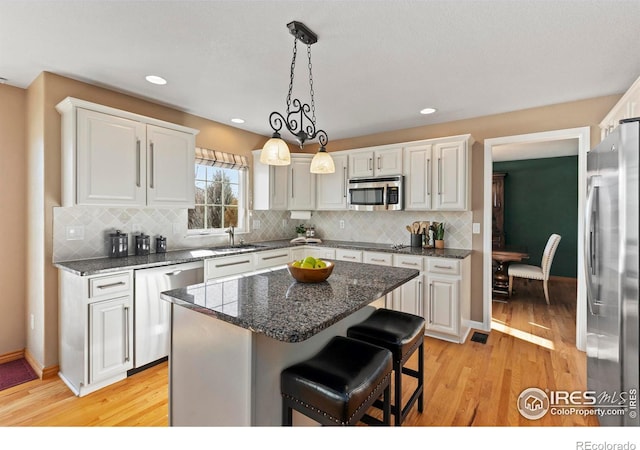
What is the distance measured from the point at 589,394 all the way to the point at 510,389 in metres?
0.48

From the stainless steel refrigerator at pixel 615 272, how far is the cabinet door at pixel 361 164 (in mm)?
2368

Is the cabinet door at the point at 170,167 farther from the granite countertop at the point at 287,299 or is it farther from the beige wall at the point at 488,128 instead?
the beige wall at the point at 488,128

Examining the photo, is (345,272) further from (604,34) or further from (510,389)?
(604,34)

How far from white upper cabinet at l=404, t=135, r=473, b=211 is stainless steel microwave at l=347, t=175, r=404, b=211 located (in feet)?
0.38

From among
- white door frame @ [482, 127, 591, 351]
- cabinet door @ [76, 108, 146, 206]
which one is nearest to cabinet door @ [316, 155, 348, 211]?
white door frame @ [482, 127, 591, 351]

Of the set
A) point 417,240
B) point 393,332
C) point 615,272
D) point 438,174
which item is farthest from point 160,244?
point 615,272

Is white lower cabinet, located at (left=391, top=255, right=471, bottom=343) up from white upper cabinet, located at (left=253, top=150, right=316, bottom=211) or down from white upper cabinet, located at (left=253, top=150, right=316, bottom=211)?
down

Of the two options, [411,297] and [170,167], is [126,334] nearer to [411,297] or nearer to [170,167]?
[170,167]

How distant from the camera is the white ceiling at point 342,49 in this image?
5.68ft

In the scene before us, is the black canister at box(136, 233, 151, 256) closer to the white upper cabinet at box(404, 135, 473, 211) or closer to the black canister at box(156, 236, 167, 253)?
the black canister at box(156, 236, 167, 253)

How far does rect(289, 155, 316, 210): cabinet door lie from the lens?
14.7 ft

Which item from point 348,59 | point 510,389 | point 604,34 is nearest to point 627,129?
point 604,34

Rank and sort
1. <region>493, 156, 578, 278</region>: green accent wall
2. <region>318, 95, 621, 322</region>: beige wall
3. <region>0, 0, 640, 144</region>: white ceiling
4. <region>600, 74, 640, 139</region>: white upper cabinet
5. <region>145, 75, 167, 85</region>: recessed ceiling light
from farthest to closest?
<region>493, 156, 578, 278</region>: green accent wall, <region>318, 95, 621, 322</region>: beige wall, <region>145, 75, 167, 85</region>: recessed ceiling light, <region>600, 74, 640, 139</region>: white upper cabinet, <region>0, 0, 640, 144</region>: white ceiling

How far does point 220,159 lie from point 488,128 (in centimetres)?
321
